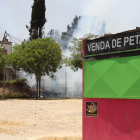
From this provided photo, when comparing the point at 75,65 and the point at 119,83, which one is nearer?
the point at 119,83

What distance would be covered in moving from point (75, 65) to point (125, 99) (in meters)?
34.1

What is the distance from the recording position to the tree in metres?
32.2

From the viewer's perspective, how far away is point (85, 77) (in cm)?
588

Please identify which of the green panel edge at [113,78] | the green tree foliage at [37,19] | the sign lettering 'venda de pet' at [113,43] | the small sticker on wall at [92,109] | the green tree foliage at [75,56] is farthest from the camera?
the green tree foliage at [37,19]

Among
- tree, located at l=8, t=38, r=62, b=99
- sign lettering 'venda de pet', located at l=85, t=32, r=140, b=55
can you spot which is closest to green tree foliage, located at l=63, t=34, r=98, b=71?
tree, located at l=8, t=38, r=62, b=99

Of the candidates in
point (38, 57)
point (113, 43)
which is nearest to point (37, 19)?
point (38, 57)

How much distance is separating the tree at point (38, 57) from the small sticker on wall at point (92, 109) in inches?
1028

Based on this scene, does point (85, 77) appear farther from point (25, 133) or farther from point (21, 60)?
point (21, 60)

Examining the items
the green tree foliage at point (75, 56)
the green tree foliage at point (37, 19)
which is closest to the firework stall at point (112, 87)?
the green tree foliage at point (75, 56)

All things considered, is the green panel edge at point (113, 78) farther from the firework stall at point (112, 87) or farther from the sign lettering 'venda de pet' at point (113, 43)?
the sign lettering 'venda de pet' at point (113, 43)

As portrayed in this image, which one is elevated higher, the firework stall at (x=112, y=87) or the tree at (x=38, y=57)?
the tree at (x=38, y=57)

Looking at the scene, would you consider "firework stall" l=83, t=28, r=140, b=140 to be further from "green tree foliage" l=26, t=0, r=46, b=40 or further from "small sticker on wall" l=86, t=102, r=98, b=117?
"green tree foliage" l=26, t=0, r=46, b=40

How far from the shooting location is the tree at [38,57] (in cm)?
3216

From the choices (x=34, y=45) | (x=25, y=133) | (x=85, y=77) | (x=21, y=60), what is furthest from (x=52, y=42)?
(x=85, y=77)
